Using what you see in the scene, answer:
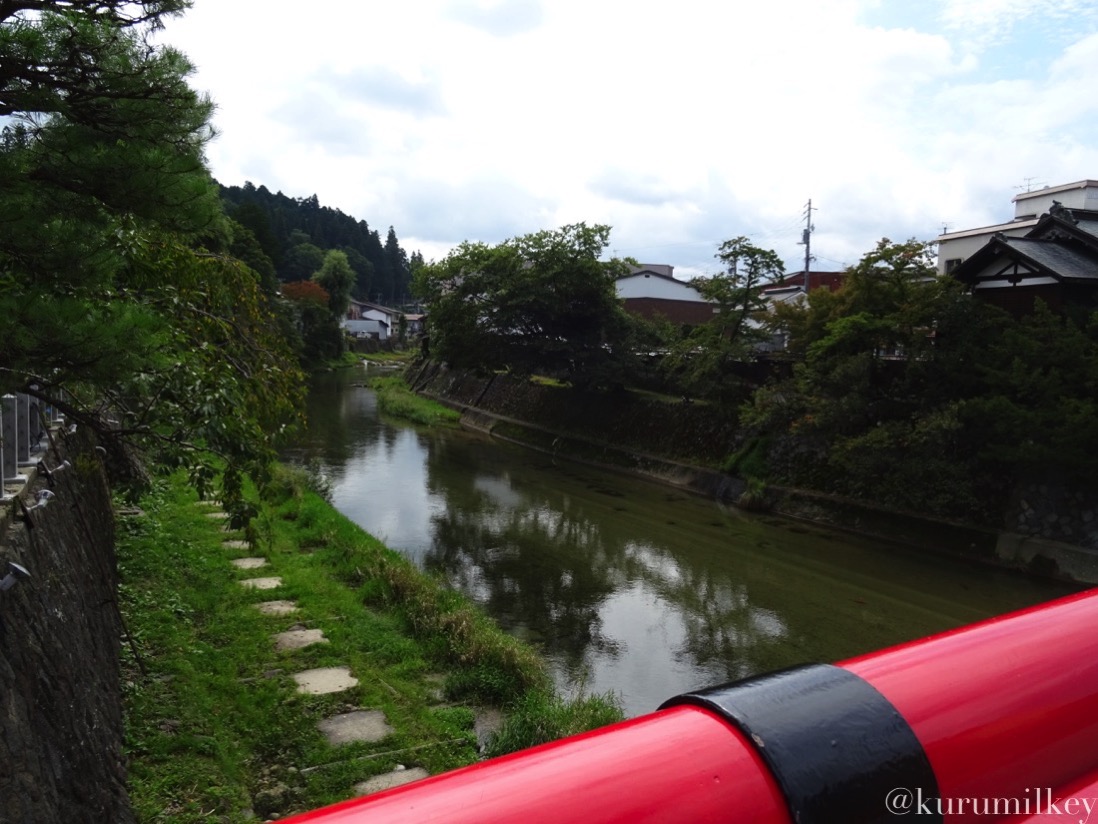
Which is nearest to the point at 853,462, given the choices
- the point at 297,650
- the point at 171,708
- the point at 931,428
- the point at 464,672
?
the point at 931,428

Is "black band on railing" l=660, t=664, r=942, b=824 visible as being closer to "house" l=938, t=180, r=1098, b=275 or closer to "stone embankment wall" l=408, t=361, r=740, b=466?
"stone embankment wall" l=408, t=361, r=740, b=466

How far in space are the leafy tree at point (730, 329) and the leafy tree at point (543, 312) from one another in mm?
3537

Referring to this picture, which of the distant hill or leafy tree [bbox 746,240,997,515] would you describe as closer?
leafy tree [bbox 746,240,997,515]

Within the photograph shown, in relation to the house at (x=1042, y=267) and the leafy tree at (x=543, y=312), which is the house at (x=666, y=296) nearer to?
the leafy tree at (x=543, y=312)

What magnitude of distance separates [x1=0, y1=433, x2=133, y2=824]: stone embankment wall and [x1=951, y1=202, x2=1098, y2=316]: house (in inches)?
505

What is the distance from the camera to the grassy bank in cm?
424

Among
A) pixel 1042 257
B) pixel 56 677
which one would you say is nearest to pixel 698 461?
pixel 1042 257

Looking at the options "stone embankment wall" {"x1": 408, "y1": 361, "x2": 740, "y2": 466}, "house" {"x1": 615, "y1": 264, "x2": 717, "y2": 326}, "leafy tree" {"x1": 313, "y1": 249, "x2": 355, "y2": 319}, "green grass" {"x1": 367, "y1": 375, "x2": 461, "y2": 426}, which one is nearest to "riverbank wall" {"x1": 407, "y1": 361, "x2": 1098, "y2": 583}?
"stone embankment wall" {"x1": 408, "y1": 361, "x2": 740, "y2": 466}

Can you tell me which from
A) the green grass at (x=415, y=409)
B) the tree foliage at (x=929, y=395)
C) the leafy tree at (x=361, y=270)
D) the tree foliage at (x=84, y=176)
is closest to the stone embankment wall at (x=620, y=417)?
the green grass at (x=415, y=409)

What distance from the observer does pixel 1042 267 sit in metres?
11.9

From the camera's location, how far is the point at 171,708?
15.4 ft

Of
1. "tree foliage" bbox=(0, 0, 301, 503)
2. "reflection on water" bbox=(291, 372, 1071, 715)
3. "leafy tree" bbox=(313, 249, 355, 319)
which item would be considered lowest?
"reflection on water" bbox=(291, 372, 1071, 715)

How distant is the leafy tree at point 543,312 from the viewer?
20422 mm

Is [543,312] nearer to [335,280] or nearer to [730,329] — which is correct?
[730,329]
